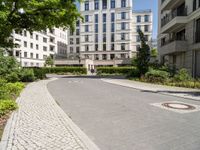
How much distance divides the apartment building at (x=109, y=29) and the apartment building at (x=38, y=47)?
8.66 m

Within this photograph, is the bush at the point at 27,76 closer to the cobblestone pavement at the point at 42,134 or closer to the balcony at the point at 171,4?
the cobblestone pavement at the point at 42,134

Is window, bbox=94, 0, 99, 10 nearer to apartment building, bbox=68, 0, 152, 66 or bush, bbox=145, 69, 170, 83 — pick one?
apartment building, bbox=68, 0, 152, 66

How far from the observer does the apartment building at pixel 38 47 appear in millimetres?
55594

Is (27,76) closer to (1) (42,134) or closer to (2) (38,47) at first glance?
(1) (42,134)

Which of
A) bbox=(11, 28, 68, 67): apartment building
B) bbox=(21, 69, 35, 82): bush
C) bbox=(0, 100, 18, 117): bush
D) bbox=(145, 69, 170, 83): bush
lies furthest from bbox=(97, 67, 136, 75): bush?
bbox=(0, 100, 18, 117): bush

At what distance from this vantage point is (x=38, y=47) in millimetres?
65500

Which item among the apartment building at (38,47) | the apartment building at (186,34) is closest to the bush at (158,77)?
the apartment building at (186,34)

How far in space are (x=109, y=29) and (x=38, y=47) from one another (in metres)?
23.9

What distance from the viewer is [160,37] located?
38.4m

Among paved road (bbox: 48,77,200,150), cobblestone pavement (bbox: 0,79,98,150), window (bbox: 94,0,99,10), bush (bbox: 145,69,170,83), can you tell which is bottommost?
paved road (bbox: 48,77,200,150)

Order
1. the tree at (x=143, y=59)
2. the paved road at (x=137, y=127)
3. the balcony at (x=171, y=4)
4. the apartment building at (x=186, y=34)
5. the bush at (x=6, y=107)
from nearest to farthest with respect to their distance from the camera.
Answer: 1. the paved road at (x=137, y=127)
2. the bush at (x=6, y=107)
3. the apartment building at (x=186, y=34)
4. the tree at (x=143, y=59)
5. the balcony at (x=171, y=4)

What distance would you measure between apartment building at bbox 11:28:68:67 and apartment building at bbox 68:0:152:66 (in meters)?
8.66

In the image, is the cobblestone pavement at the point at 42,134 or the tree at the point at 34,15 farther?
the tree at the point at 34,15

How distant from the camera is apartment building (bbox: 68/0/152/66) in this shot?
234 ft
